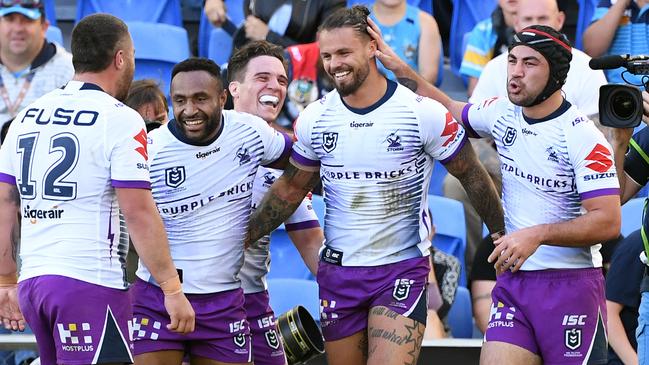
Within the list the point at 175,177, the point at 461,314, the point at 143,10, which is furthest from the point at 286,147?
the point at 143,10

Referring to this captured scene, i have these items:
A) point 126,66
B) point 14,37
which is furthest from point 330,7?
point 126,66

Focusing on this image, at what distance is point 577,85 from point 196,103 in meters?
3.46

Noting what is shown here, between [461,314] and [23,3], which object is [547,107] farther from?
[23,3]

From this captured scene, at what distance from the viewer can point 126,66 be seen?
Answer: 5.86 meters

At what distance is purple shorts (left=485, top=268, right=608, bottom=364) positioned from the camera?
6047 millimetres

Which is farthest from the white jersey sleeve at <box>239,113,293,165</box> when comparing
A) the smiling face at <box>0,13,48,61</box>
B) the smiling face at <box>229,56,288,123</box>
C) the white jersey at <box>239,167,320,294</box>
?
the smiling face at <box>0,13,48,61</box>

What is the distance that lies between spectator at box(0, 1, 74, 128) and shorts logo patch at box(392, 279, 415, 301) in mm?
4037

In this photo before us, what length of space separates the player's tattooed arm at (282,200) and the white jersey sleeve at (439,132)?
2.19ft

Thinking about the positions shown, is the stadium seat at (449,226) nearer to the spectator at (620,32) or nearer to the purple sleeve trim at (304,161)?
the spectator at (620,32)

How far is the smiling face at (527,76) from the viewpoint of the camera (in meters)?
6.09

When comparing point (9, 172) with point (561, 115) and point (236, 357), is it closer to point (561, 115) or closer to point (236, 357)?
point (236, 357)

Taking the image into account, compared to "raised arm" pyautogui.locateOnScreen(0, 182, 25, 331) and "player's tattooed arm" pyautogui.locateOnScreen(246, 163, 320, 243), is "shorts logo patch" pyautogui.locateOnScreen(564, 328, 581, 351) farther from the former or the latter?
"raised arm" pyautogui.locateOnScreen(0, 182, 25, 331)

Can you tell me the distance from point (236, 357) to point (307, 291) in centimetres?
180

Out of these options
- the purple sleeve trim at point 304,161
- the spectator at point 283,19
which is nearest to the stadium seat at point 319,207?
the spectator at point 283,19
